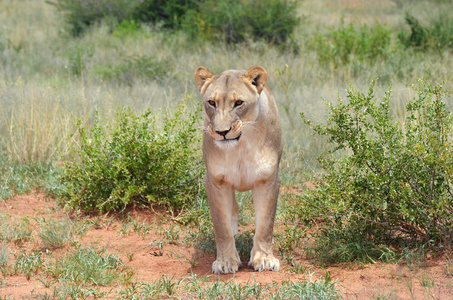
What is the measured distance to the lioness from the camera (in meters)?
4.24

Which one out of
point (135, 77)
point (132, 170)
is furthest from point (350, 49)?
point (132, 170)

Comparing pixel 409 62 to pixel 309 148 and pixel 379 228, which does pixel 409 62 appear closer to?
pixel 309 148

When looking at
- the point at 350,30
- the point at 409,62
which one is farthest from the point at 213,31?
the point at 409,62

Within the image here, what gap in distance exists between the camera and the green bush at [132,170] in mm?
5836

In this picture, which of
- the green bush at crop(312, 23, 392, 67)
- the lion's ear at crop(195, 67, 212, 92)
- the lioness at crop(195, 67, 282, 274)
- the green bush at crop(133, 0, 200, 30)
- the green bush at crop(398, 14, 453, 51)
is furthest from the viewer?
the green bush at crop(133, 0, 200, 30)

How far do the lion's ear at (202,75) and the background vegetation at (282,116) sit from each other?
985mm

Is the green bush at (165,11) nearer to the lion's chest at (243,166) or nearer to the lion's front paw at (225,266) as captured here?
the lion's chest at (243,166)

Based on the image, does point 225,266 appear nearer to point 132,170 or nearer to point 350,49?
point 132,170

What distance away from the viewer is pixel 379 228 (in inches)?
185

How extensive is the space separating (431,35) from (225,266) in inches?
437

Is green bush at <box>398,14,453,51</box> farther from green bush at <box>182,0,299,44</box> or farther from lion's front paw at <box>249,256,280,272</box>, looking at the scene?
lion's front paw at <box>249,256,280,272</box>

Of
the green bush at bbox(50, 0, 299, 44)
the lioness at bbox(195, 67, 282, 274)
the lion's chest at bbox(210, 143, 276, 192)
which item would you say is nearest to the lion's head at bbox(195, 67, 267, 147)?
the lioness at bbox(195, 67, 282, 274)

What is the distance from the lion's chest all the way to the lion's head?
22cm

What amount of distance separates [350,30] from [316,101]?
4.41 meters
